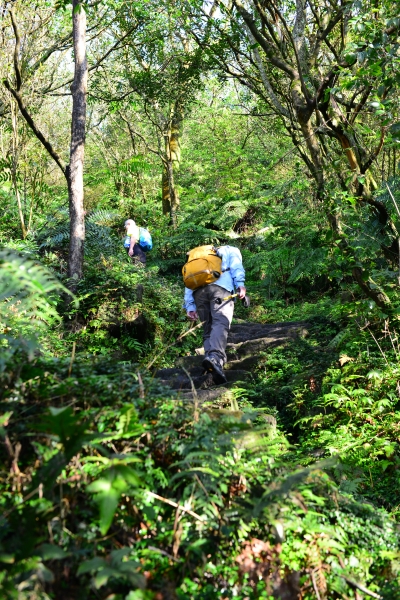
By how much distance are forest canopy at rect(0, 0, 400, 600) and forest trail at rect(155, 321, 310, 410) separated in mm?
47

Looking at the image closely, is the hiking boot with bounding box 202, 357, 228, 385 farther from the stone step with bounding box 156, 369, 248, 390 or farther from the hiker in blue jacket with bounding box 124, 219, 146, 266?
the hiker in blue jacket with bounding box 124, 219, 146, 266

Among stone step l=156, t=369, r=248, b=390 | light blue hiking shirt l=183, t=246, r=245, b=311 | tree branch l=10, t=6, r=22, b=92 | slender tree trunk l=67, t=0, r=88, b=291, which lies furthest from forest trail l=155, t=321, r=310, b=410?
tree branch l=10, t=6, r=22, b=92

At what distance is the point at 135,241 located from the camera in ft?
44.7

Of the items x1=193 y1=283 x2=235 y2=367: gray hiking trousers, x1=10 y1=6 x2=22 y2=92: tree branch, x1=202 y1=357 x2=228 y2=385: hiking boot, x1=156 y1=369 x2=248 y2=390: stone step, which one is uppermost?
x1=10 y1=6 x2=22 y2=92: tree branch

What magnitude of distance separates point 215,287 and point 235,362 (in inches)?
66.6

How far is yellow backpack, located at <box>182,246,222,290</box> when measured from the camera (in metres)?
6.41

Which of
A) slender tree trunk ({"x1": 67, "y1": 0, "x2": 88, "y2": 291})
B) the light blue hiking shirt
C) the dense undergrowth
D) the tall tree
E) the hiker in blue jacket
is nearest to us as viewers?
the dense undergrowth

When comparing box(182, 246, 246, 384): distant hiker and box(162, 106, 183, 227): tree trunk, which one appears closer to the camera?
box(182, 246, 246, 384): distant hiker

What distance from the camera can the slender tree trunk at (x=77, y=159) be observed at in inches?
383

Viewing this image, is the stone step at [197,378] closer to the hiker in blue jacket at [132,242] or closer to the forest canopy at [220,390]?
the forest canopy at [220,390]

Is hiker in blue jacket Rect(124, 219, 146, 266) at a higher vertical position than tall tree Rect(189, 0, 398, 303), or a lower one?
lower

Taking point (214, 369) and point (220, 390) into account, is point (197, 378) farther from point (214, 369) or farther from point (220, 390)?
point (220, 390)


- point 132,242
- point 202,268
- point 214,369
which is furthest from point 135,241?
point 214,369

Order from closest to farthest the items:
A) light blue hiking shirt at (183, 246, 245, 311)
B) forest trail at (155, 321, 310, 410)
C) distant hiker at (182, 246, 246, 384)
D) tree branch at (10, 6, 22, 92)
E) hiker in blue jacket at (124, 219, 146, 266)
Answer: forest trail at (155, 321, 310, 410), distant hiker at (182, 246, 246, 384), light blue hiking shirt at (183, 246, 245, 311), tree branch at (10, 6, 22, 92), hiker in blue jacket at (124, 219, 146, 266)
